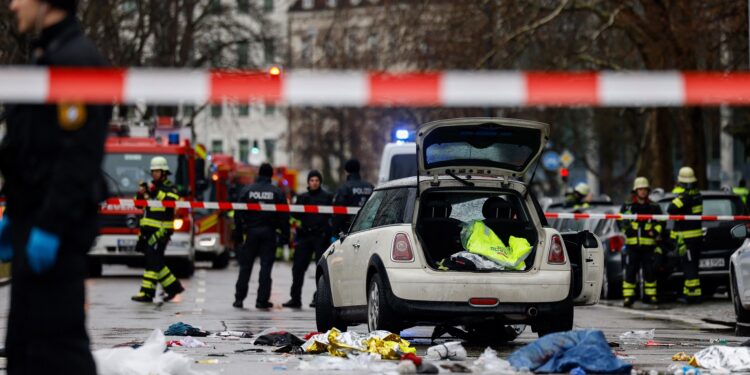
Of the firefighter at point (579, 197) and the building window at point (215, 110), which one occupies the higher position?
the building window at point (215, 110)

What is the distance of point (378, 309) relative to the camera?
1234cm

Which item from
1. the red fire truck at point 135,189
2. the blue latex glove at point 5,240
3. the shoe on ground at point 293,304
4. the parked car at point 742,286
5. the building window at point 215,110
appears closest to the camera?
the blue latex glove at point 5,240

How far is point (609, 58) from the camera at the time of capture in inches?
1537

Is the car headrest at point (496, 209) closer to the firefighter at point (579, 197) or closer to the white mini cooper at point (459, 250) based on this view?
the white mini cooper at point (459, 250)

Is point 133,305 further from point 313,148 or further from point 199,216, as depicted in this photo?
point 313,148

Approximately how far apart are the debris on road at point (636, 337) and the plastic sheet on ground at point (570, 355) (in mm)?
2899

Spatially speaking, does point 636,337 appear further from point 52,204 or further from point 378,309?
point 52,204

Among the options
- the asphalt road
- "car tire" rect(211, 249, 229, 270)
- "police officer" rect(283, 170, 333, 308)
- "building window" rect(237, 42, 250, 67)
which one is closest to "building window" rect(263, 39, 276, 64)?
"building window" rect(237, 42, 250, 67)

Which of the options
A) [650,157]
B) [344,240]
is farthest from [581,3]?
[344,240]

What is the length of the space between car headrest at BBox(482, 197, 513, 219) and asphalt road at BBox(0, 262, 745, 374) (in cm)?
106

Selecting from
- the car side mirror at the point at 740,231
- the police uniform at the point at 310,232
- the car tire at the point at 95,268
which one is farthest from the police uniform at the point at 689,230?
the car tire at the point at 95,268

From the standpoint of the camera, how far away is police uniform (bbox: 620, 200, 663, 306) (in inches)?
818

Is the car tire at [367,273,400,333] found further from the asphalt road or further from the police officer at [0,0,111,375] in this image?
the police officer at [0,0,111,375]

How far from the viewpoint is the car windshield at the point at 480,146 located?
1291cm
